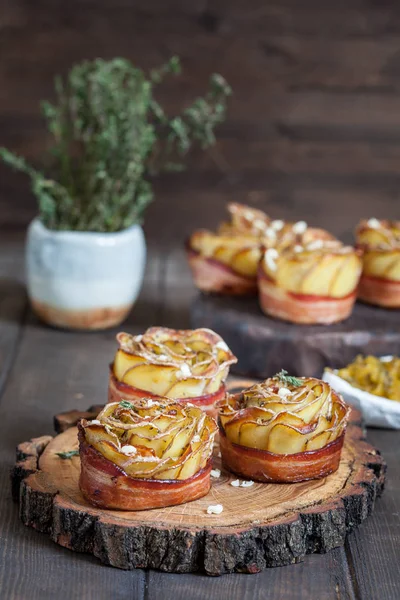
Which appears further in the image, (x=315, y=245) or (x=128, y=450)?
(x=315, y=245)

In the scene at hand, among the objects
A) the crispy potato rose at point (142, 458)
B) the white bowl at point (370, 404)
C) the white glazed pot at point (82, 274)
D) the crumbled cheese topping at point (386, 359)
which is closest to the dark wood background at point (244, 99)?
the white glazed pot at point (82, 274)

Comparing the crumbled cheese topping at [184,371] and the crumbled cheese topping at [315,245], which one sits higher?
the crumbled cheese topping at [184,371]

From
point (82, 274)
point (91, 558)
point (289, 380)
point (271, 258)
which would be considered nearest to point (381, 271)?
point (271, 258)

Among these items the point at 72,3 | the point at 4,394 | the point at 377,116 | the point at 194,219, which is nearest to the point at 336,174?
the point at 377,116

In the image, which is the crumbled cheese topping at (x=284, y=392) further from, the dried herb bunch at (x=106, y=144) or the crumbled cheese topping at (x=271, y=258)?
the dried herb bunch at (x=106, y=144)

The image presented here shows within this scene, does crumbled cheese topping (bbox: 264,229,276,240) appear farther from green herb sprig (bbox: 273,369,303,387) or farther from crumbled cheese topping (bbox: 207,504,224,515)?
crumbled cheese topping (bbox: 207,504,224,515)

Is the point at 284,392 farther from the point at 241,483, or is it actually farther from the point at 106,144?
the point at 106,144
